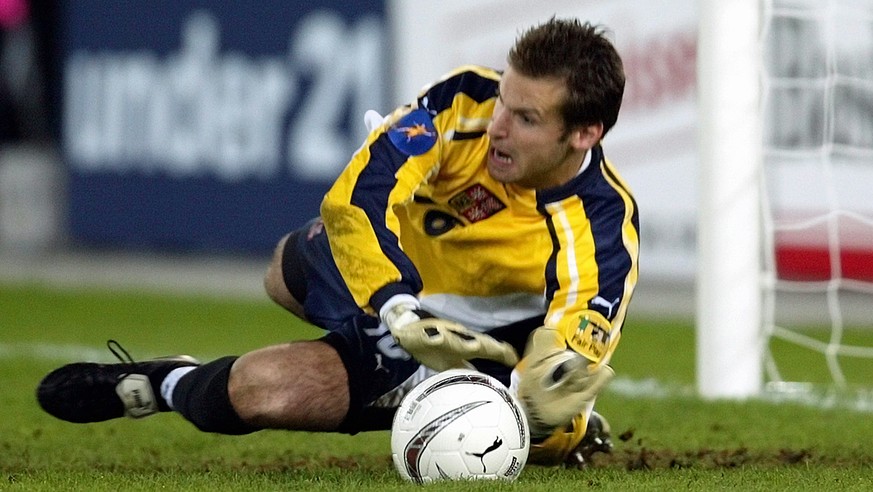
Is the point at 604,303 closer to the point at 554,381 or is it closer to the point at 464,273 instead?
the point at 554,381

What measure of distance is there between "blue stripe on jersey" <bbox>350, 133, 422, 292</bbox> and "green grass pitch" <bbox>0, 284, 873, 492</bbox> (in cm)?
60

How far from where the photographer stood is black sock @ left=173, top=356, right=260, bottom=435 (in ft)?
15.3

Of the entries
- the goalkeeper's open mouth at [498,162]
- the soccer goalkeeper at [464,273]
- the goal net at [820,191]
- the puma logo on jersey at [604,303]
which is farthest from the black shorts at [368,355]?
the goal net at [820,191]

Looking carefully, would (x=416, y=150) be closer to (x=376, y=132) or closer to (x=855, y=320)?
(x=376, y=132)

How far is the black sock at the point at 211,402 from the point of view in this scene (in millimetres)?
4668

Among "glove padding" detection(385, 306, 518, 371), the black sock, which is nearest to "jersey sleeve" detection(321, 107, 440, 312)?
"glove padding" detection(385, 306, 518, 371)

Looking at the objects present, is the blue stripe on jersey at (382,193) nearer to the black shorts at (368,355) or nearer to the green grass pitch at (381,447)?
the black shorts at (368,355)

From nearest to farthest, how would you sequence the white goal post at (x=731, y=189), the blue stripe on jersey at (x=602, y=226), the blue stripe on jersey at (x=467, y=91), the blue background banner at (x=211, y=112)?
the blue stripe on jersey at (x=602, y=226)
the blue stripe on jersey at (x=467, y=91)
the white goal post at (x=731, y=189)
the blue background banner at (x=211, y=112)

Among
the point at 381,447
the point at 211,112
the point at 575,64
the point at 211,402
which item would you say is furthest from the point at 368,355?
the point at 211,112

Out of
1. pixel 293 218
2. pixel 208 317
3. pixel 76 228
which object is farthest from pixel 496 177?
pixel 76 228

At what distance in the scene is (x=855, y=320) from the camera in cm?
978

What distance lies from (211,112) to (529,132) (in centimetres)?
806

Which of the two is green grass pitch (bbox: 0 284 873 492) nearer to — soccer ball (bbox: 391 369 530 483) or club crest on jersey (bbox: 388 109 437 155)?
soccer ball (bbox: 391 369 530 483)

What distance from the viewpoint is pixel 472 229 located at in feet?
16.1
